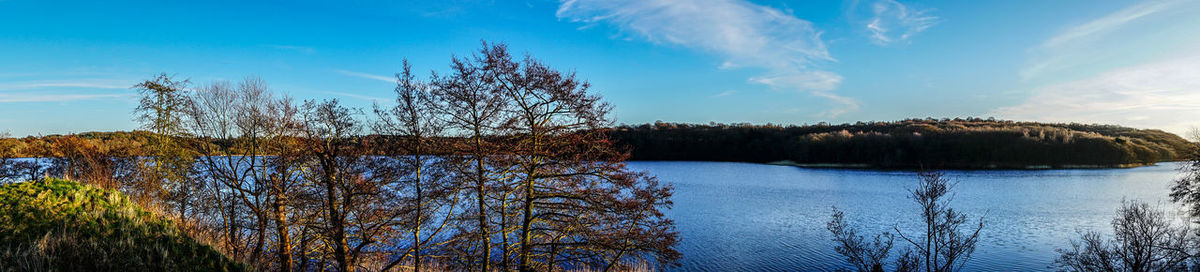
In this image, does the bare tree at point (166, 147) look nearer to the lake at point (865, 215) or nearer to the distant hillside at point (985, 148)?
the lake at point (865, 215)

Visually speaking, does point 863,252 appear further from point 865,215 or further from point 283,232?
point 283,232

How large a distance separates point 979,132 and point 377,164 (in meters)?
88.9

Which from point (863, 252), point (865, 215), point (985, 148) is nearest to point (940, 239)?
point (863, 252)

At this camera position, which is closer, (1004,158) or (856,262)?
(856,262)

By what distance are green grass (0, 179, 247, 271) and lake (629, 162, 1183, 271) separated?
49.5ft

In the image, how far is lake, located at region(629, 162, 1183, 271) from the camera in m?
19.6

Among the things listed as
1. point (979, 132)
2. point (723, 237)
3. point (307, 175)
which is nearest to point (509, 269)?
point (307, 175)

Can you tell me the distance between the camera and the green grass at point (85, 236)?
201 inches

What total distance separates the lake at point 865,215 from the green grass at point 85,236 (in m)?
15.1

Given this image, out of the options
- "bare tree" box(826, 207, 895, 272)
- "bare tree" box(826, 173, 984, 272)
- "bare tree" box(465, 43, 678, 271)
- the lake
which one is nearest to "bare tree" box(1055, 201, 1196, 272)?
the lake

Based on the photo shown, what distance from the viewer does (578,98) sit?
48.2ft

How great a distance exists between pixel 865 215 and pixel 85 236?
29983 millimetres

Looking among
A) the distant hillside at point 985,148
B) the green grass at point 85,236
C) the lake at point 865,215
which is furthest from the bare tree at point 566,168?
the distant hillside at point 985,148

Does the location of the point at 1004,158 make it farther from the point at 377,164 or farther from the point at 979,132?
the point at 377,164
